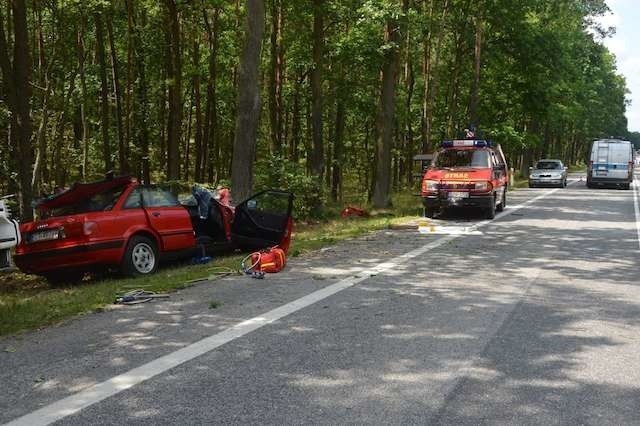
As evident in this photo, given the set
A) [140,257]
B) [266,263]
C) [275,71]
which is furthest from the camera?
[275,71]

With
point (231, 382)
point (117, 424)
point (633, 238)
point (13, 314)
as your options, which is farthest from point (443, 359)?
point (633, 238)

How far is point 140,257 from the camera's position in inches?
375

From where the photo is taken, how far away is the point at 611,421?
12.2ft

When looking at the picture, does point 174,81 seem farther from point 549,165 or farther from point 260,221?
point 549,165

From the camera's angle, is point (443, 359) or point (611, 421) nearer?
point (611, 421)

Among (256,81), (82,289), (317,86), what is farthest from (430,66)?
(82,289)

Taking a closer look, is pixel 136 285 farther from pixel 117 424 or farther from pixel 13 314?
pixel 117 424

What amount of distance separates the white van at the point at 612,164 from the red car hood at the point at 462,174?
66.2ft

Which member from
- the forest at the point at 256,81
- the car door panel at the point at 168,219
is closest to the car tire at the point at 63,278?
the car door panel at the point at 168,219

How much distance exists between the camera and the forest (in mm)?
17578

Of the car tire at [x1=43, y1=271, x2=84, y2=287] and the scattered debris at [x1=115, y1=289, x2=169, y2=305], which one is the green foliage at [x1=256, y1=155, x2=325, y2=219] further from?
the scattered debris at [x1=115, y1=289, x2=169, y2=305]

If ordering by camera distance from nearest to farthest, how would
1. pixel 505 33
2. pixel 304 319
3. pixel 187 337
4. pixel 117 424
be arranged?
pixel 117 424
pixel 187 337
pixel 304 319
pixel 505 33

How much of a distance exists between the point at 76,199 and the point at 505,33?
27520 mm

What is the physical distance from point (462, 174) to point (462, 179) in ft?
0.59
